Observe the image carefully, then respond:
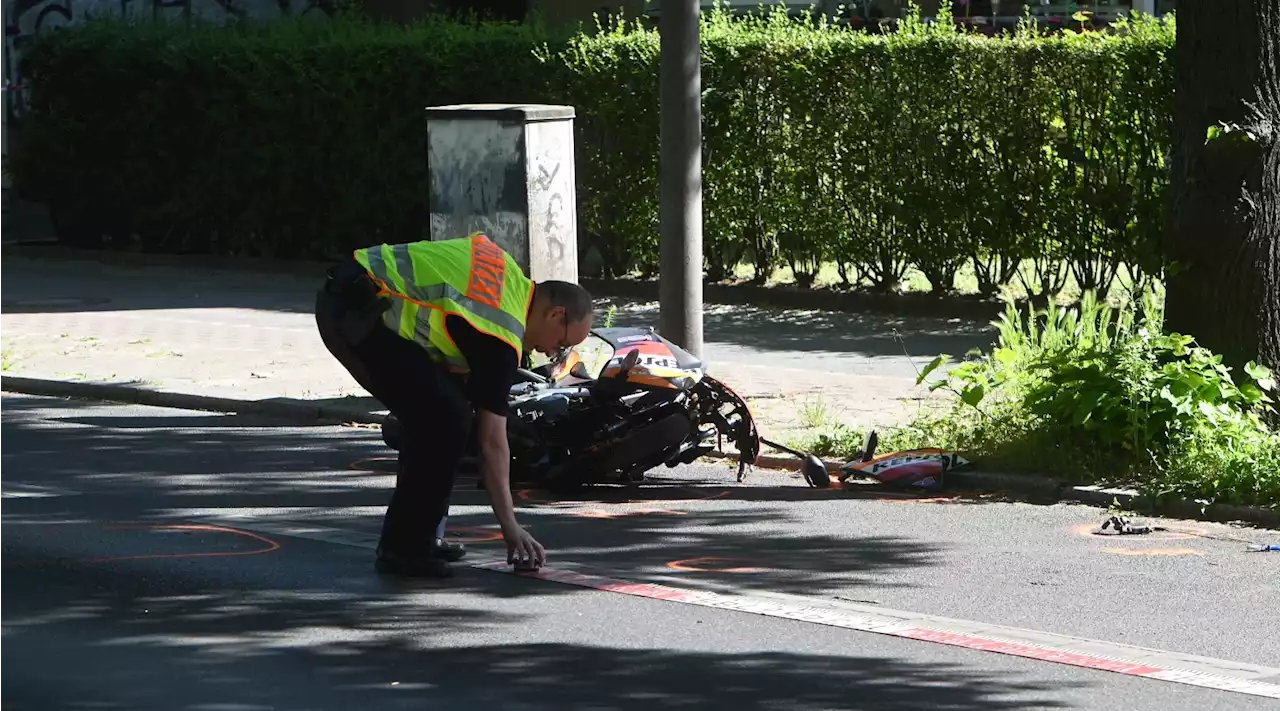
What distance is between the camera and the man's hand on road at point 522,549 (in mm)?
7305

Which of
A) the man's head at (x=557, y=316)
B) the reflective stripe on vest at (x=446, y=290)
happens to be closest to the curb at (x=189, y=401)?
the reflective stripe on vest at (x=446, y=290)

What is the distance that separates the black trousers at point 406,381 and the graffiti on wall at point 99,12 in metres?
15.9

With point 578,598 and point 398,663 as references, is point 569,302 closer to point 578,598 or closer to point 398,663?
point 578,598

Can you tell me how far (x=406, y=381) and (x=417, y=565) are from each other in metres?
0.82

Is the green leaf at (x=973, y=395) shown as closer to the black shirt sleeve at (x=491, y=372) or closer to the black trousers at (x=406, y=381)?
the black trousers at (x=406, y=381)

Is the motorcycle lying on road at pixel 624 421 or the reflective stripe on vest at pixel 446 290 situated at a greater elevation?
the reflective stripe on vest at pixel 446 290

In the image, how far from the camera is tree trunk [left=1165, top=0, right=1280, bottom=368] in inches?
383

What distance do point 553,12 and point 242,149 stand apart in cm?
628

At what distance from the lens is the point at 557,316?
7.21 m

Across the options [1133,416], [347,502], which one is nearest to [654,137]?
[1133,416]

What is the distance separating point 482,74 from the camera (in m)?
17.7

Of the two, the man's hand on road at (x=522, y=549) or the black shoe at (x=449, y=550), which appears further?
the black shoe at (x=449, y=550)

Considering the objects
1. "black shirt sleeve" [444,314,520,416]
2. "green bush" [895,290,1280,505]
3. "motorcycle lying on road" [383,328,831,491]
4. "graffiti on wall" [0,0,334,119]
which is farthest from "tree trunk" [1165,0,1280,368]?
"graffiti on wall" [0,0,334,119]

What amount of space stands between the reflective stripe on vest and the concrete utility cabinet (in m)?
4.38
